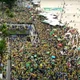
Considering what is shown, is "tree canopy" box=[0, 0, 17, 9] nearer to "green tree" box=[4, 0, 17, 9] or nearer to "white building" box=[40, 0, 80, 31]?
"green tree" box=[4, 0, 17, 9]

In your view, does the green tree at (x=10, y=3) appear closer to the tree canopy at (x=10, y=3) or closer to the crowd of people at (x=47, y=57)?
the tree canopy at (x=10, y=3)

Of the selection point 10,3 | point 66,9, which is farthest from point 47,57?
point 66,9

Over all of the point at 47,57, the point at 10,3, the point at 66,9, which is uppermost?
the point at 10,3

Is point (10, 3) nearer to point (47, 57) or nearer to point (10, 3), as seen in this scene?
point (10, 3)

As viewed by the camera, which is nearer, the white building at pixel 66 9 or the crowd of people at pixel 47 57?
the crowd of people at pixel 47 57

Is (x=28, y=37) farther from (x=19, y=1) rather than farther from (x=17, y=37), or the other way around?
(x=19, y=1)

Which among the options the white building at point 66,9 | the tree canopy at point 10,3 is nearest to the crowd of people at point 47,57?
the white building at point 66,9

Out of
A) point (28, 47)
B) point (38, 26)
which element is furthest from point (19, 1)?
point (28, 47)

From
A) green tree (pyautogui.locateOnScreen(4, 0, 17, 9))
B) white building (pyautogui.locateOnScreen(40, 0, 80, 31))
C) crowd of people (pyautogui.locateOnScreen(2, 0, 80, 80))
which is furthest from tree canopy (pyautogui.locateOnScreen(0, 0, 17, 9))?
crowd of people (pyautogui.locateOnScreen(2, 0, 80, 80))
